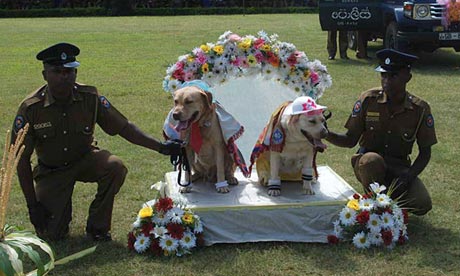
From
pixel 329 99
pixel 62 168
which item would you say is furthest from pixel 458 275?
pixel 329 99

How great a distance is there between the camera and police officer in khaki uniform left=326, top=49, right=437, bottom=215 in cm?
512

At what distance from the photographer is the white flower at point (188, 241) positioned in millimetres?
4742

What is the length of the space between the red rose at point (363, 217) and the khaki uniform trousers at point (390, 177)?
428mm

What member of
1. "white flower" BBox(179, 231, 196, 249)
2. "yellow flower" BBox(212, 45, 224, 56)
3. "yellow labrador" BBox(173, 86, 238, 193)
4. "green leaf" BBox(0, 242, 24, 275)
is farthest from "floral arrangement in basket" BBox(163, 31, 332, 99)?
"green leaf" BBox(0, 242, 24, 275)

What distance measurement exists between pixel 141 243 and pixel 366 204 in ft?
5.15

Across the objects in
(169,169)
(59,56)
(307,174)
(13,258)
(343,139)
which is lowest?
(169,169)

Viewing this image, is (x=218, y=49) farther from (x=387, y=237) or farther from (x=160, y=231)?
(x=387, y=237)

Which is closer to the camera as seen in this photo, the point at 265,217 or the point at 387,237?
the point at 387,237

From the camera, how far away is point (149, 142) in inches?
197

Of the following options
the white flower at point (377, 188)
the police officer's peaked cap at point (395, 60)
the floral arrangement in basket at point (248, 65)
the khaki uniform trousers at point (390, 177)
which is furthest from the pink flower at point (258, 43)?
the white flower at point (377, 188)

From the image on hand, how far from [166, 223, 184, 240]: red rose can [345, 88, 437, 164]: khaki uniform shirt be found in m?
1.55

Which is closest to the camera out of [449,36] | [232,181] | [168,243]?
[168,243]

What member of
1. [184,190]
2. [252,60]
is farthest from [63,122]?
[252,60]

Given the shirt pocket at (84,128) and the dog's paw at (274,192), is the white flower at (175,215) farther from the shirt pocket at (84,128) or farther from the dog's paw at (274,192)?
the shirt pocket at (84,128)
